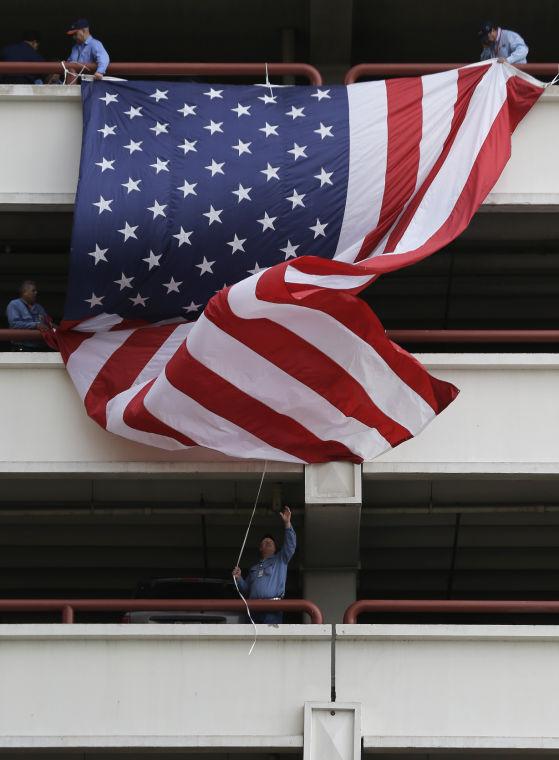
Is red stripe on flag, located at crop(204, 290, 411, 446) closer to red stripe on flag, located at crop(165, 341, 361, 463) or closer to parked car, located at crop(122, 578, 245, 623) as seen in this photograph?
red stripe on flag, located at crop(165, 341, 361, 463)

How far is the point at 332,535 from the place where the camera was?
56.0ft

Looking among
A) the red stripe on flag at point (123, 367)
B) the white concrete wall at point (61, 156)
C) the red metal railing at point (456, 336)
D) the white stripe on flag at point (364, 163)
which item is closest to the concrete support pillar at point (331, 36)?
the white stripe on flag at point (364, 163)

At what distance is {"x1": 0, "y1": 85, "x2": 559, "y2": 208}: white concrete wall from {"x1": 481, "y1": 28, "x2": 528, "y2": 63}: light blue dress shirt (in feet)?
2.26

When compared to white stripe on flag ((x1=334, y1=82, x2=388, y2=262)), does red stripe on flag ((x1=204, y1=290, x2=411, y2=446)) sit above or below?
below

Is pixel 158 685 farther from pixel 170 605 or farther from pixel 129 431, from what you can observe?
pixel 129 431

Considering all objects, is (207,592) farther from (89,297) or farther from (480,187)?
(480,187)

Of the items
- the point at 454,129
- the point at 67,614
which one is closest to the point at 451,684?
the point at 67,614

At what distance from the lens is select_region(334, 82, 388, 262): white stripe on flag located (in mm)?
16859

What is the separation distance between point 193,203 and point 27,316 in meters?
2.33

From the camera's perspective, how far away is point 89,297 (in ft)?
55.5

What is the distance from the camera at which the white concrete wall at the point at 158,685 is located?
15117 millimetres

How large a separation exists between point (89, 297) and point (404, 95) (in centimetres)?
408

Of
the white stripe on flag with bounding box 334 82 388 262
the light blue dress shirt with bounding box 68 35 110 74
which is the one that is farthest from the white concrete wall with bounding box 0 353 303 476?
the light blue dress shirt with bounding box 68 35 110 74

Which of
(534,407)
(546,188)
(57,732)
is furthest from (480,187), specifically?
(57,732)
